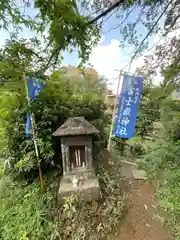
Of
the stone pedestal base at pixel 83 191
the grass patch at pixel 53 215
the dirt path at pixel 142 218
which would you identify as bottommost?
the dirt path at pixel 142 218

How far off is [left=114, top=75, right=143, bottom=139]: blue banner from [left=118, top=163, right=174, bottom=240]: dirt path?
3.41ft

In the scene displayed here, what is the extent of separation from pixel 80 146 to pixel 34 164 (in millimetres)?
760

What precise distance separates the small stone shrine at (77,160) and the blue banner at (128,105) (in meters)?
0.70

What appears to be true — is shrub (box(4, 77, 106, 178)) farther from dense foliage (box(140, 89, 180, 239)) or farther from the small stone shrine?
dense foliage (box(140, 89, 180, 239))

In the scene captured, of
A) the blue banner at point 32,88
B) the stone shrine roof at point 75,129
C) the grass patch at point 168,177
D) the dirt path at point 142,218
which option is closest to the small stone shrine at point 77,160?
the stone shrine roof at point 75,129

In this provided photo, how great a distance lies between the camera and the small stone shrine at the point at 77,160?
6.55 ft

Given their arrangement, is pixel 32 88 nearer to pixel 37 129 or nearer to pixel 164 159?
pixel 37 129

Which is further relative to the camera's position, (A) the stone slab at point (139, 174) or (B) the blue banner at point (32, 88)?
(A) the stone slab at point (139, 174)

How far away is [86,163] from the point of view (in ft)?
7.41

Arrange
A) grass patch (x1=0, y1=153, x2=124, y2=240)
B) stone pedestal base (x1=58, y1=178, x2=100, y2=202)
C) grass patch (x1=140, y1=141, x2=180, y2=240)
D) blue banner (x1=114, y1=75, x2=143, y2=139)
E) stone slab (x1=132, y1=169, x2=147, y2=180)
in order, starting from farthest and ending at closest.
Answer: stone slab (x1=132, y1=169, x2=147, y2=180) → blue banner (x1=114, y1=75, x2=143, y2=139) → grass patch (x1=140, y1=141, x2=180, y2=240) → stone pedestal base (x1=58, y1=178, x2=100, y2=202) → grass patch (x1=0, y1=153, x2=124, y2=240)

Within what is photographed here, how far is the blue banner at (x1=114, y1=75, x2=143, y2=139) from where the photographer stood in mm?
2559

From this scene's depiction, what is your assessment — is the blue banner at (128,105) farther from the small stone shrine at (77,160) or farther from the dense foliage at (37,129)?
the dense foliage at (37,129)

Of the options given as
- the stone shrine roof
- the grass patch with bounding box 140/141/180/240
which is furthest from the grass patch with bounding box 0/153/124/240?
the stone shrine roof

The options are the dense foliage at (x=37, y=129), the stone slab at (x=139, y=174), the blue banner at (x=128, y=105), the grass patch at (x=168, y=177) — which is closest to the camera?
the grass patch at (x=168, y=177)
